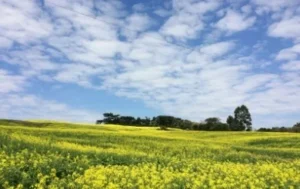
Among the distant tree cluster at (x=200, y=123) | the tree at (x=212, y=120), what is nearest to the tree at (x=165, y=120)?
the distant tree cluster at (x=200, y=123)

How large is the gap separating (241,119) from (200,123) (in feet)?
26.0

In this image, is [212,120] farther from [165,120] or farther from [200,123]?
[165,120]

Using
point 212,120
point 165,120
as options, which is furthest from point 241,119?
point 165,120

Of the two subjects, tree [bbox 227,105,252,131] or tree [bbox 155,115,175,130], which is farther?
tree [bbox 155,115,175,130]

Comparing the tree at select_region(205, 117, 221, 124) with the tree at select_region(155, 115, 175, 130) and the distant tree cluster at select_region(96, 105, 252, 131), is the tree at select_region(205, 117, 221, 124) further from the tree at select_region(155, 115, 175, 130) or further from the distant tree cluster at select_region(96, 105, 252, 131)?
the tree at select_region(155, 115, 175, 130)

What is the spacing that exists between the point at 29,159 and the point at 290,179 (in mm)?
8448

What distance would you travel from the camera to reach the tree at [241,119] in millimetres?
84312

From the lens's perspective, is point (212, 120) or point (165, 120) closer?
point (212, 120)

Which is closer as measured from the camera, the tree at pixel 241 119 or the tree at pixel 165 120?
the tree at pixel 241 119

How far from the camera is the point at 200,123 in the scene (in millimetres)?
88000

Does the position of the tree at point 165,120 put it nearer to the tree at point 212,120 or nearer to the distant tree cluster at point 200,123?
the distant tree cluster at point 200,123

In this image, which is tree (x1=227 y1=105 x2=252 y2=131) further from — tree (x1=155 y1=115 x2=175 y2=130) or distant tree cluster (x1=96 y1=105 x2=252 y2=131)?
tree (x1=155 y1=115 x2=175 y2=130)

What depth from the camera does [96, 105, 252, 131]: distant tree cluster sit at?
273 ft

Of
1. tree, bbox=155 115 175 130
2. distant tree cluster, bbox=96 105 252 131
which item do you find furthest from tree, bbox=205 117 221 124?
tree, bbox=155 115 175 130
